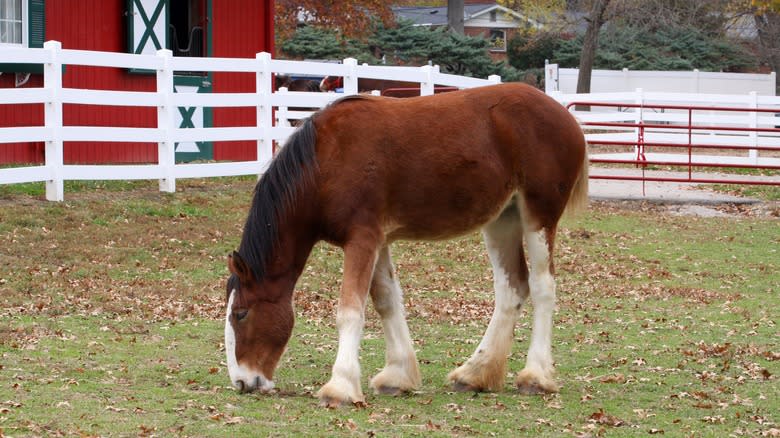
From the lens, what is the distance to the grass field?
6.21m

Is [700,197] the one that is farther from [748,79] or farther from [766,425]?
[748,79]

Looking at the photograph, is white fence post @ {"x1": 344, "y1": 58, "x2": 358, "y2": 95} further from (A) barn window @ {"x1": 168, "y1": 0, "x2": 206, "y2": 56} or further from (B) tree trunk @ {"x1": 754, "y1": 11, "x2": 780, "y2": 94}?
(B) tree trunk @ {"x1": 754, "y1": 11, "x2": 780, "y2": 94}

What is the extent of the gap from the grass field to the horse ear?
68cm

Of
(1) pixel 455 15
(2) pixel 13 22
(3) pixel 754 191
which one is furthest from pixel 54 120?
(1) pixel 455 15

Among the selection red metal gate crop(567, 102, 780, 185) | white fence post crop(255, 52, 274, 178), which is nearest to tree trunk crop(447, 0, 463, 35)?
red metal gate crop(567, 102, 780, 185)

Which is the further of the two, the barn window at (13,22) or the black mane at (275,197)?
the barn window at (13,22)

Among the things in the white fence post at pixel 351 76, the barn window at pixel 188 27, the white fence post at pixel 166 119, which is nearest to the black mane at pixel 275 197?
the white fence post at pixel 166 119

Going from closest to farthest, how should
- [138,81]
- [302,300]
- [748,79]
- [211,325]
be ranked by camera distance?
[211,325] < [302,300] < [138,81] < [748,79]

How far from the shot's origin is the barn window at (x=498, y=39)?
59.2 metres

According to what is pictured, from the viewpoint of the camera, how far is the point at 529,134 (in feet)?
23.7

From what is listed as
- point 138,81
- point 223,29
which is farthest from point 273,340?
point 223,29

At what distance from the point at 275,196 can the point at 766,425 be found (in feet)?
9.70

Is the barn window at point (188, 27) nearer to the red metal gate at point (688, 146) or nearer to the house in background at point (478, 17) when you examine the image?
the red metal gate at point (688, 146)

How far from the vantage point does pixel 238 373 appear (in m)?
6.64
